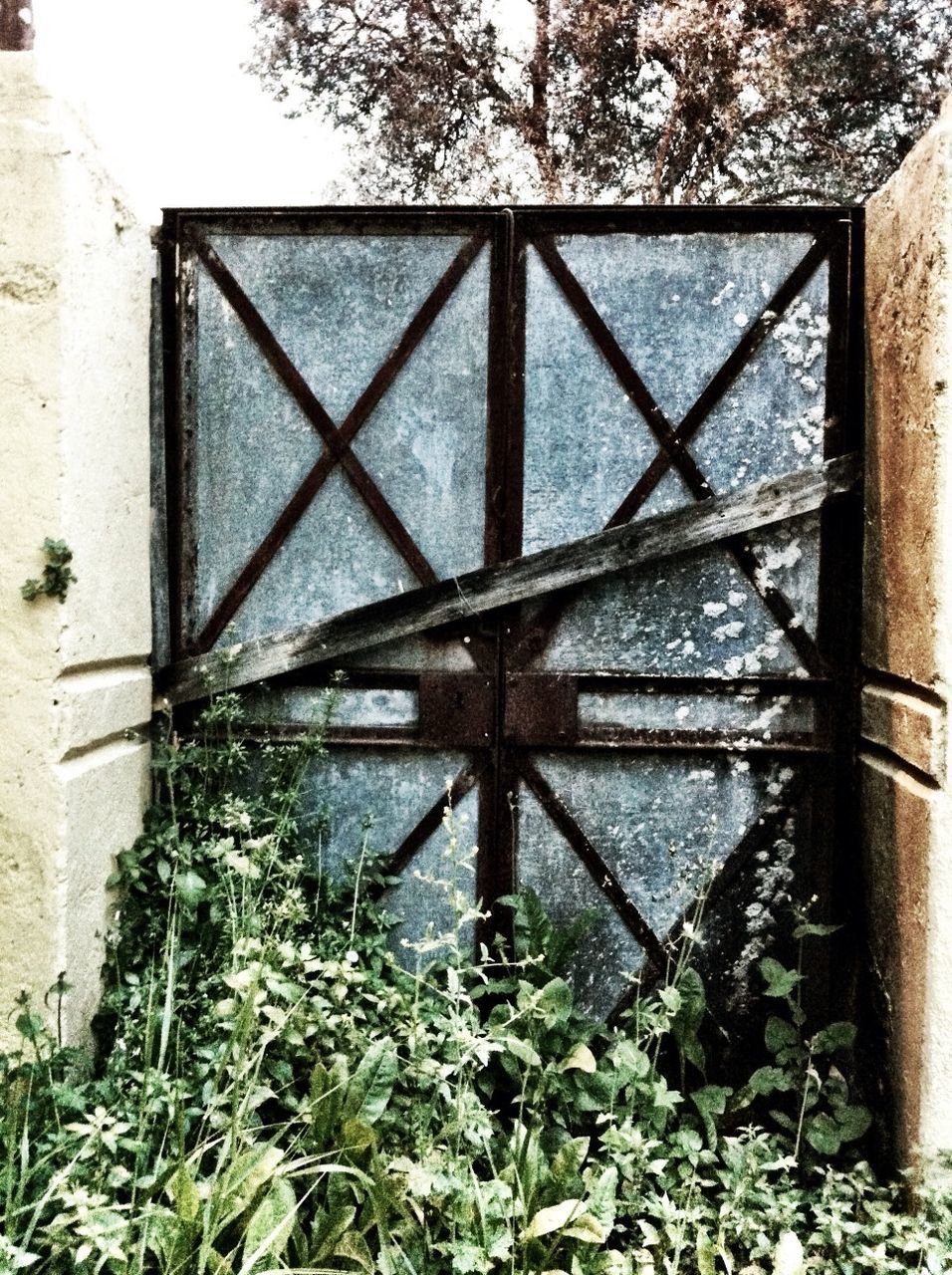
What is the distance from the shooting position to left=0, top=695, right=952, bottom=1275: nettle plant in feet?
7.13

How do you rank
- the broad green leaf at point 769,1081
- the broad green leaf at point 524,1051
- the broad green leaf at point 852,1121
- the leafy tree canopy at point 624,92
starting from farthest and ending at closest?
the leafy tree canopy at point 624,92
the broad green leaf at point 769,1081
the broad green leaf at point 852,1121
the broad green leaf at point 524,1051

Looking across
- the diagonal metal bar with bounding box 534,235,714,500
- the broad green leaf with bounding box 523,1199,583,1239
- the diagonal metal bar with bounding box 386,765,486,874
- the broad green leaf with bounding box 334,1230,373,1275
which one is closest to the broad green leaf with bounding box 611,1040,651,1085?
the broad green leaf with bounding box 523,1199,583,1239

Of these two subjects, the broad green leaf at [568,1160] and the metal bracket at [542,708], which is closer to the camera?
the broad green leaf at [568,1160]

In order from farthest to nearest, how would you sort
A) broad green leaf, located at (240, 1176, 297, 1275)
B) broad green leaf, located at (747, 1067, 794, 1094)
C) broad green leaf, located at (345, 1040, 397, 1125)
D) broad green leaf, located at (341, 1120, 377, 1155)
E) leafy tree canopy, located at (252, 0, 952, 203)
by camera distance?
1. leafy tree canopy, located at (252, 0, 952, 203)
2. broad green leaf, located at (747, 1067, 794, 1094)
3. broad green leaf, located at (345, 1040, 397, 1125)
4. broad green leaf, located at (341, 1120, 377, 1155)
5. broad green leaf, located at (240, 1176, 297, 1275)

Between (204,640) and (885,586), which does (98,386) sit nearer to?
(204,640)

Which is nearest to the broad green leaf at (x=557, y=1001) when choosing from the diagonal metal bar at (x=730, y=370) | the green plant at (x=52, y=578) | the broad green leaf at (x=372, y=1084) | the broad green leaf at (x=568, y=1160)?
the broad green leaf at (x=568, y=1160)

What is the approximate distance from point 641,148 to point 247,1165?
10.5 m

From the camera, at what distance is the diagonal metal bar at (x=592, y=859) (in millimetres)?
3291

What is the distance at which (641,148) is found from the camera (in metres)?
9.98

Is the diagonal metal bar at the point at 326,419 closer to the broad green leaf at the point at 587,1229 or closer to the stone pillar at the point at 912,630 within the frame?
the stone pillar at the point at 912,630

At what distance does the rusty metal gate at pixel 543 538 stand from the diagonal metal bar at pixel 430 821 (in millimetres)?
14

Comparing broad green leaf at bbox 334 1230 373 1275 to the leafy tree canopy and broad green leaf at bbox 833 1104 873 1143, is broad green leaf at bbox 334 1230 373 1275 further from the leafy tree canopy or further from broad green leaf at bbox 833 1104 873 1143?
the leafy tree canopy

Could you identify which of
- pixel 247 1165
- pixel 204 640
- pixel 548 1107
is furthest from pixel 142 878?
pixel 548 1107

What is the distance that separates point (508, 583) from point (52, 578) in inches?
57.2
